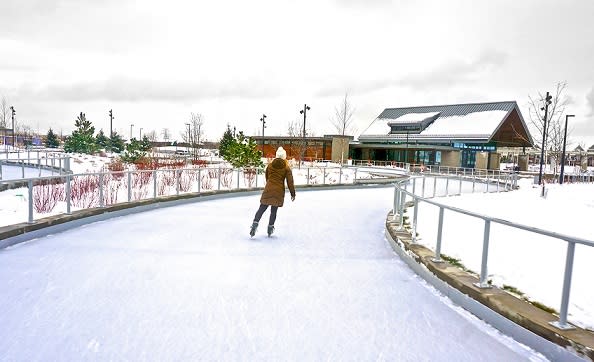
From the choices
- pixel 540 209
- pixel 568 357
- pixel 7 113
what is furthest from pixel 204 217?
pixel 7 113

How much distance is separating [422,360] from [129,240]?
5.17 m

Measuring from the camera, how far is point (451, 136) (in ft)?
140

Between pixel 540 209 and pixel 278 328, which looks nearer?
pixel 278 328

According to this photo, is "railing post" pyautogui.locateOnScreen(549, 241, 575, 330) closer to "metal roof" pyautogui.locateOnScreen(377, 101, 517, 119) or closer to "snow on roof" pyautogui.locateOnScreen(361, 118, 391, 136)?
"metal roof" pyautogui.locateOnScreen(377, 101, 517, 119)

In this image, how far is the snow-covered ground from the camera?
3.29 m

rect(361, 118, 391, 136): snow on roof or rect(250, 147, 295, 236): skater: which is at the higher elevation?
rect(361, 118, 391, 136): snow on roof

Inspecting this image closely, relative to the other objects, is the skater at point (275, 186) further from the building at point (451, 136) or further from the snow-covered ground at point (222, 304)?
the building at point (451, 136)

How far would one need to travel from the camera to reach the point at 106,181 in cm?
1370

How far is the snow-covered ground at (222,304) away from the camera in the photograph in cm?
329

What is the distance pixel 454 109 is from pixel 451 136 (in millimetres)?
6305

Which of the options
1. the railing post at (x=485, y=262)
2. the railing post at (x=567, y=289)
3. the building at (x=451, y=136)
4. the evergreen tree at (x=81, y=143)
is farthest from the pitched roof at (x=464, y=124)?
the railing post at (x=567, y=289)

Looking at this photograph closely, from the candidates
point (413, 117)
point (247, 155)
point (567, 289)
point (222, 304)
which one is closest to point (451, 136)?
point (413, 117)

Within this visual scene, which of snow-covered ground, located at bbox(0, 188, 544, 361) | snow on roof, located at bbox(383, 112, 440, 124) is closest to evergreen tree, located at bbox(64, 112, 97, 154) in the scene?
snow on roof, located at bbox(383, 112, 440, 124)

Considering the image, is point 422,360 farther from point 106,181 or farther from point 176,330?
point 106,181
